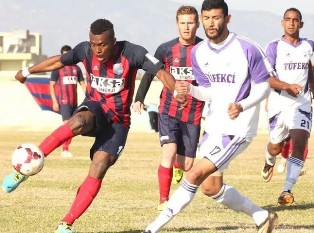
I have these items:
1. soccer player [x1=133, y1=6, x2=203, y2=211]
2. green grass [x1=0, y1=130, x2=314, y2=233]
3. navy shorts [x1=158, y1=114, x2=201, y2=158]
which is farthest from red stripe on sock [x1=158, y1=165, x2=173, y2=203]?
navy shorts [x1=158, y1=114, x2=201, y2=158]

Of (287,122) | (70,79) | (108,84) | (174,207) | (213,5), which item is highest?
(213,5)

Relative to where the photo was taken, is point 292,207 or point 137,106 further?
point 292,207

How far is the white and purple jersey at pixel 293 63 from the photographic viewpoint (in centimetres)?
1452

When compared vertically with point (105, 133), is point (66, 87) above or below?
below

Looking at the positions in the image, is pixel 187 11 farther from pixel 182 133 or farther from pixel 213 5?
pixel 213 5

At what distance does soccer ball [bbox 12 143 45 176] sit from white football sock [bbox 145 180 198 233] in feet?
4.53

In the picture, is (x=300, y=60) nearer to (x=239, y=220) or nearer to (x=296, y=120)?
(x=296, y=120)

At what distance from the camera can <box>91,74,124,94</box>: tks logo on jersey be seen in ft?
34.4

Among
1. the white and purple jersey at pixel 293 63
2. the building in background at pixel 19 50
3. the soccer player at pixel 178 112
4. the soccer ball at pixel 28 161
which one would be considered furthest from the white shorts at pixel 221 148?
the building in background at pixel 19 50

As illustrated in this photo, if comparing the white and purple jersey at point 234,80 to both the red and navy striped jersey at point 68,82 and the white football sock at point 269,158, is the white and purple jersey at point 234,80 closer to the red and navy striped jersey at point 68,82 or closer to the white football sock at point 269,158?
the white football sock at point 269,158

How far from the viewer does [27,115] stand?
46969 millimetres

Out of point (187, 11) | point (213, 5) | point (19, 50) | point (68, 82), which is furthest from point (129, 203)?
point (19, 50)

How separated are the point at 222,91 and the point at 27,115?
124 feet

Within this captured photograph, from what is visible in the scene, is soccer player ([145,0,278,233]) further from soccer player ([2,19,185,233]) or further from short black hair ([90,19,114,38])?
short black hair ([90,19,114,38])
